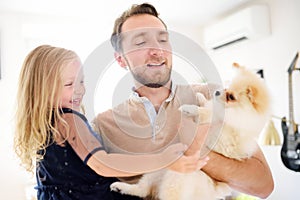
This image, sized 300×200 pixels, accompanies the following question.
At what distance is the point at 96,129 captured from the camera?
1.92 feet

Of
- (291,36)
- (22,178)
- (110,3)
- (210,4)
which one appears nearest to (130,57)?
(110,3)

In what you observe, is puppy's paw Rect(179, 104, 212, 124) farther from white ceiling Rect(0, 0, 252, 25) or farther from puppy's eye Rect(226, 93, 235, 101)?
white ceiling Rect(0, 0, 252, 25)

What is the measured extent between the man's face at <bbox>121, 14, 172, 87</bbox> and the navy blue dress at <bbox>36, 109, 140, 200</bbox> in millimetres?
137

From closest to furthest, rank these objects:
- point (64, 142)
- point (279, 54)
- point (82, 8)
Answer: point (64, 142), point (82, 8), point (279, 54)

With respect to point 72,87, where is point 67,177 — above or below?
below

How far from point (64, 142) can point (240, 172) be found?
0.33 metres

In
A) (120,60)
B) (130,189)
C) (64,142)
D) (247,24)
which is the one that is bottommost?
(130,189)

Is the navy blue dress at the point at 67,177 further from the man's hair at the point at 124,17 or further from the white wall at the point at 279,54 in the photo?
the white wall at the point at 279,54

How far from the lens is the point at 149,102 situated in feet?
1.96

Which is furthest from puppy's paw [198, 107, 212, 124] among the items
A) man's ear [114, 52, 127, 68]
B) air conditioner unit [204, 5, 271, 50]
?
air conditioner unit [204, 5, 271, 50]

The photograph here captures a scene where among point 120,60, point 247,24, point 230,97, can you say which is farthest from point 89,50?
point 247,24

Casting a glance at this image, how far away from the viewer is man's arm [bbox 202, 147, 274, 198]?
0.58 m

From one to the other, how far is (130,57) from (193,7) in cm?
53

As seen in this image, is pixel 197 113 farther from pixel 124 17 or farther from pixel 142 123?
pixel 124 17
